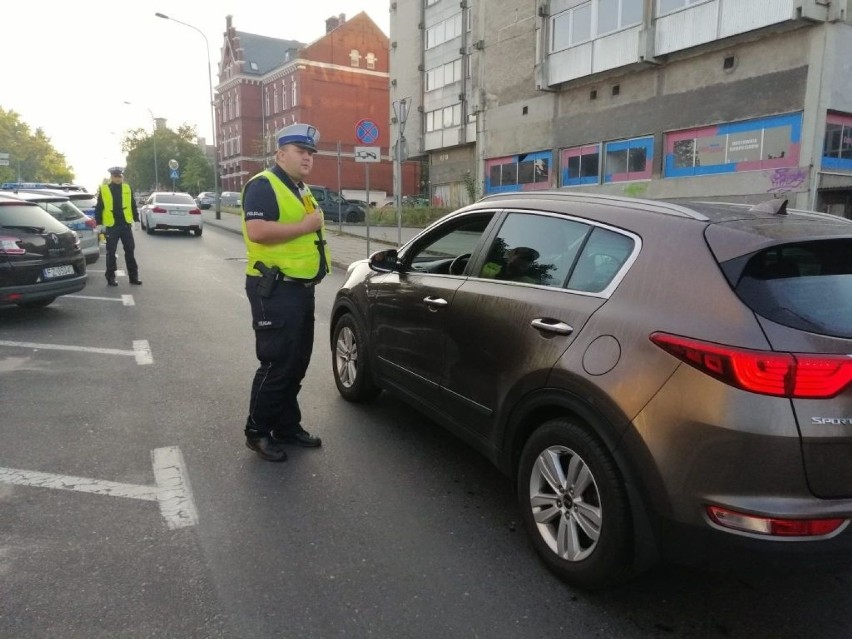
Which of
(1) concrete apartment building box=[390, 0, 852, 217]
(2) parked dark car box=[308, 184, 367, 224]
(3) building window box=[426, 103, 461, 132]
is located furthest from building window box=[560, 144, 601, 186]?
(3) building window box=[426, 103, 461, 132]

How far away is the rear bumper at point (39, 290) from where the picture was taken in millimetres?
7434

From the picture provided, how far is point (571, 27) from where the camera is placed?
2392 centimetres

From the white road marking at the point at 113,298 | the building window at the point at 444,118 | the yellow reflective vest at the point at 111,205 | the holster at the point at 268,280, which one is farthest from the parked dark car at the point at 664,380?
the building window at the point at 444,118

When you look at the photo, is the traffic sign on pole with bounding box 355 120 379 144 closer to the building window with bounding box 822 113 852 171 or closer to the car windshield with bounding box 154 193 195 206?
the car windshield with bounding box 154 193 195 206

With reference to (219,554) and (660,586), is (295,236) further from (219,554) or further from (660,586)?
(660,586)

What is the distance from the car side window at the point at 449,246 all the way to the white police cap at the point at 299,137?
2.98 feet

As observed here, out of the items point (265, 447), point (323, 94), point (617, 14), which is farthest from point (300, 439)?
point (323, 94)

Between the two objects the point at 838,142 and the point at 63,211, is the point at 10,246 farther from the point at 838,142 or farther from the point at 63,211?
the point at 838,142

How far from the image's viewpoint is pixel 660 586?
2783 millimetres

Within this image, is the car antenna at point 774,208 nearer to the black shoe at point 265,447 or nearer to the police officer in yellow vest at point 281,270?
the police officer in yellow vest at point 281,270

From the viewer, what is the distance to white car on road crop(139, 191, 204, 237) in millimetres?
21422

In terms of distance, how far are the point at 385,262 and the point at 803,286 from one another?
8.71ft

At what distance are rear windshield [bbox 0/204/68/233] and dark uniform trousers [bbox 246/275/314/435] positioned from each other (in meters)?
5.18

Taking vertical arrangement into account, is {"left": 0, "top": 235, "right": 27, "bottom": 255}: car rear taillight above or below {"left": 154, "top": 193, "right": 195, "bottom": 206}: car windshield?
below
